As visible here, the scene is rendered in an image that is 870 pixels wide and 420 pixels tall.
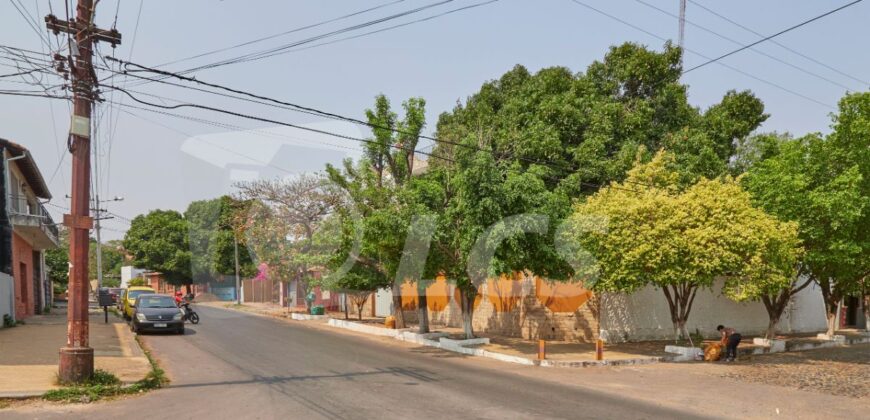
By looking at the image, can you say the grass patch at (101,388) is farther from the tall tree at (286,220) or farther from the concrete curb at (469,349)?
the tall tree at (286,220)

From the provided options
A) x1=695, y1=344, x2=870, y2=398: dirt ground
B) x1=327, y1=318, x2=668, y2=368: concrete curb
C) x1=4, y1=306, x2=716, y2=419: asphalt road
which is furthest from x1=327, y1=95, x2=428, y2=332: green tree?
x1=695, y1=344, x2=870, y2=398: dirt ground

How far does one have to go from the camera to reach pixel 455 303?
28875mm

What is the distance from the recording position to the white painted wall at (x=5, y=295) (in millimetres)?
22000

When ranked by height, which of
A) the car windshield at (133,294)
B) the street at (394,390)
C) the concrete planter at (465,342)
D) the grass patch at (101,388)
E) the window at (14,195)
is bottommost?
the concrete planter at (465,342)

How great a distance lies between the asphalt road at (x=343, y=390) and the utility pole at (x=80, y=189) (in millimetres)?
1472

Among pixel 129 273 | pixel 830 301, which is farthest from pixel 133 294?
pixel 129 273

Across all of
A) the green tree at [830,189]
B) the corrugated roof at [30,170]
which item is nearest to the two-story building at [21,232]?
the corrugated roof at [30,170]

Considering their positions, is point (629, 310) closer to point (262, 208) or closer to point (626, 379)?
point (626, 379)

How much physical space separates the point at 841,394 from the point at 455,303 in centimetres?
1775

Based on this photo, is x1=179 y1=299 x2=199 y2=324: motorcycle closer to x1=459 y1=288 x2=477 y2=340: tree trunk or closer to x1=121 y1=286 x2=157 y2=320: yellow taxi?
x1=121 y1=286 x2=157 y2=320: yellow taxi

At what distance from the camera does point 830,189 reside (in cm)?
1884

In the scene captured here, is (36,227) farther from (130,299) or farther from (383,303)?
(383,303)

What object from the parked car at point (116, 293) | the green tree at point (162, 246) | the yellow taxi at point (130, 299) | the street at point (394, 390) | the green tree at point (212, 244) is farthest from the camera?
the green tree at point (162, 246)

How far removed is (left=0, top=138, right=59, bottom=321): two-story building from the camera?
76.9 ft
